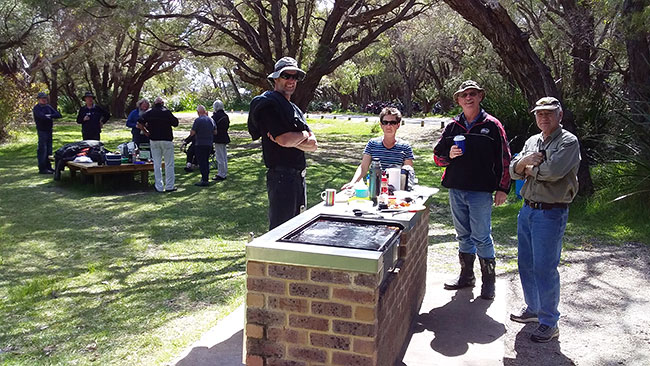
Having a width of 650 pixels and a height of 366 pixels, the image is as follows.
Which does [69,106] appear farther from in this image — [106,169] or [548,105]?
[548,105]

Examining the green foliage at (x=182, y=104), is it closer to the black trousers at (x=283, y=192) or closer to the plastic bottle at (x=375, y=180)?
the black trousers at (x=283, y=192)

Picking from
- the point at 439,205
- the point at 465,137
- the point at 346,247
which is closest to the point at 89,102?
the point at 439,205

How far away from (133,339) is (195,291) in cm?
113

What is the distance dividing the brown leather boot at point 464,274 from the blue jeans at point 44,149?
10087mm

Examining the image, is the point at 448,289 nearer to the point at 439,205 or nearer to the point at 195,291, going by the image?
the point at 195,291

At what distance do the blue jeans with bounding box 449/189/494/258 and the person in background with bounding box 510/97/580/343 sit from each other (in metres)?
0.41

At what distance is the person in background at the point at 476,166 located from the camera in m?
4.70

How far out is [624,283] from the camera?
589 centimetres

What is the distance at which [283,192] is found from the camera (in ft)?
15.2

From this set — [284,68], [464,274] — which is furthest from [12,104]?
[464,274]

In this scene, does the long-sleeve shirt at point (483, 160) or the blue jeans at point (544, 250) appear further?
the long-sleeve shirt at point (483, 160)

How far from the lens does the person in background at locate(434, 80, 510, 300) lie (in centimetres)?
470

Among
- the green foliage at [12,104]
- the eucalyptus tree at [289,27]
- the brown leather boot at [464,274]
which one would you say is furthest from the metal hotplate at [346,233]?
the green foliage at [12,104]

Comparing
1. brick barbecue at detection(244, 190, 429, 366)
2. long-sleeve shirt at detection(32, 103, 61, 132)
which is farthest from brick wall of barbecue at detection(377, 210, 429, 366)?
long-sleeve shirt at detection(32, 103, 61, 132)
